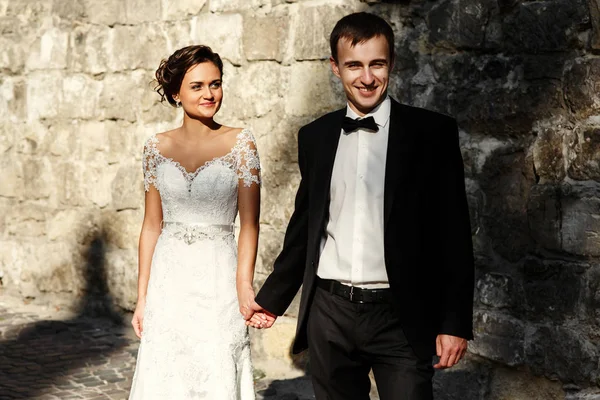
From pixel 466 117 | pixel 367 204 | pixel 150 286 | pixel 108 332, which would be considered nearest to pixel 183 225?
pixel 150 286

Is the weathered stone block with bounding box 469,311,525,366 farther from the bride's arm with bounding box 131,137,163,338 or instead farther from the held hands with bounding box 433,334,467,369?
the bride's arm with bounding box 131,137,163,338

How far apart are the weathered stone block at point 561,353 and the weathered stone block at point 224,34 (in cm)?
280

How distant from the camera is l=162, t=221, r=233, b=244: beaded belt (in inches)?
165

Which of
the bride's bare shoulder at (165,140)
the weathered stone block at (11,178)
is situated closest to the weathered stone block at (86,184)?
the weathered stone block at (11,178)

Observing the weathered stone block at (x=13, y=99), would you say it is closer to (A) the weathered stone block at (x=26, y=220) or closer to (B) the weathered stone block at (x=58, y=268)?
(A) the weathered stone block at (x=26, y=220)

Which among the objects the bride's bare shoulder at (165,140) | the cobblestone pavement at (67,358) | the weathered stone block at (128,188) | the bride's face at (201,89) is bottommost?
the cobblestone pavement at (67,358)

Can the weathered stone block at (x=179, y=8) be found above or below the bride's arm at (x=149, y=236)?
above

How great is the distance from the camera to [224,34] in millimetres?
6621

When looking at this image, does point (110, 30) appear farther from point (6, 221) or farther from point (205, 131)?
point (205, 131)

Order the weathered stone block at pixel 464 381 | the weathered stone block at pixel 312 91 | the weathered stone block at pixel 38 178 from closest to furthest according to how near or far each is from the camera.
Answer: the weathered stone block at pixel 464 381 → the weathered stone block at pixel 312 91 → the weathered stone block at pixel 38 178

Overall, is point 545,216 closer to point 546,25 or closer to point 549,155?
point 549,155

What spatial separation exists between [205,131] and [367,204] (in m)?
1.06

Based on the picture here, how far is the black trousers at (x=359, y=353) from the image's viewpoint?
3312 millimetres

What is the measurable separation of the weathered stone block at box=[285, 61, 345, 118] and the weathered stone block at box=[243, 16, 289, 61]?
7.5 inches
